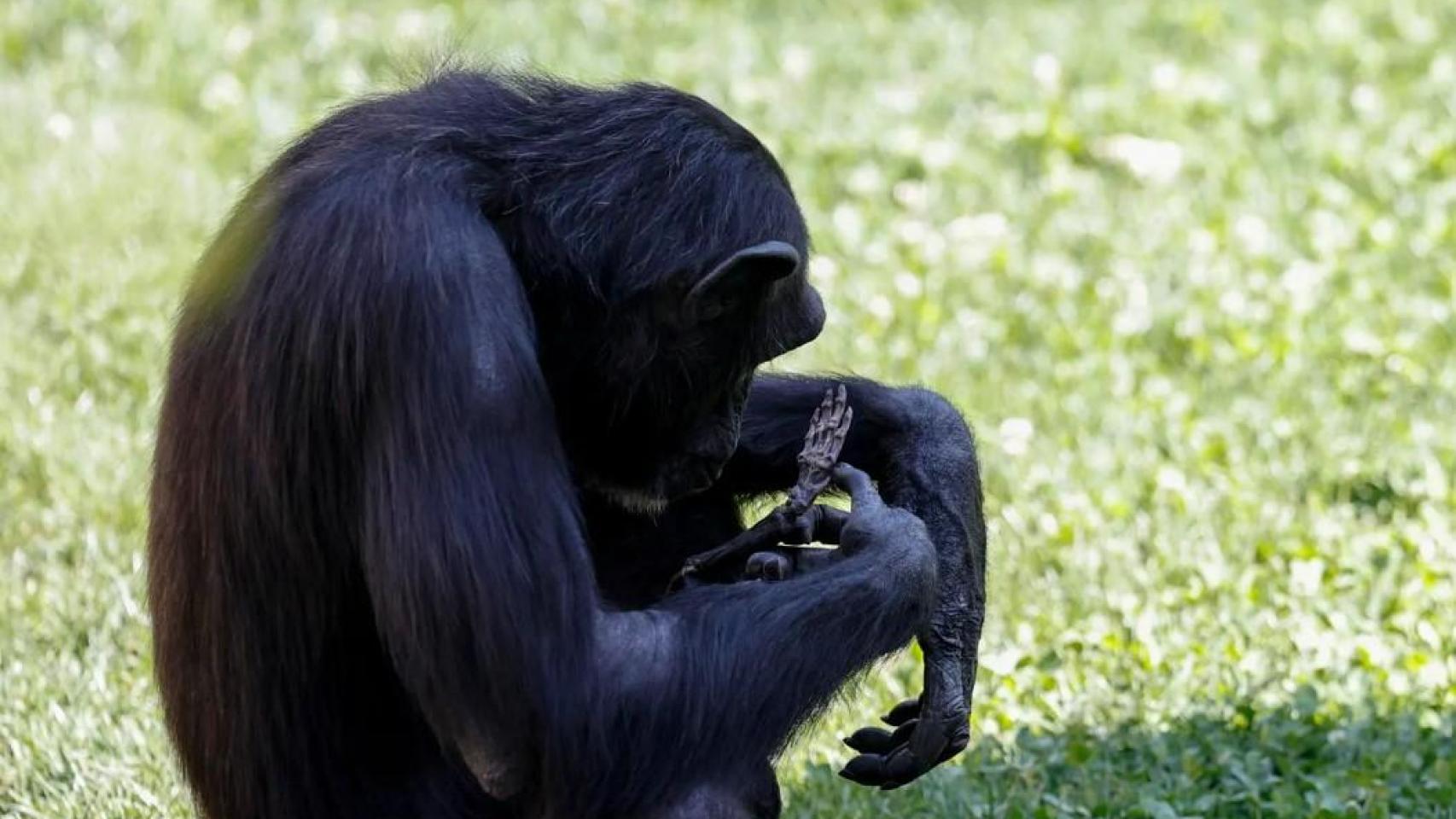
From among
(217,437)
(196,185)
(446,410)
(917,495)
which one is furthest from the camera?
(196,185)

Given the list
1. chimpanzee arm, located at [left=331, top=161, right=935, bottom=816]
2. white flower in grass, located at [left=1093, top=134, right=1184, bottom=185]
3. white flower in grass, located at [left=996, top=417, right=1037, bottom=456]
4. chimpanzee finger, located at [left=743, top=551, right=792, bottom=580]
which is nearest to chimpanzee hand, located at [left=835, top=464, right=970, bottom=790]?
chimpanzee finger, located at [left=743, top=551, right=792, bottom=580]

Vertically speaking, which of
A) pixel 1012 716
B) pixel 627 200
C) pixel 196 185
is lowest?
pixel 1012 716

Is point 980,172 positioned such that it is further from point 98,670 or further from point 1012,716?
point 98,670

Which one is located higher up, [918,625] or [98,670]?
[918,625]

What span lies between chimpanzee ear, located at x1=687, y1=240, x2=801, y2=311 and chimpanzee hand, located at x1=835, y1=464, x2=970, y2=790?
1.54 feet

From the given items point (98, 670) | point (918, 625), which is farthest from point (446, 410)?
point (98, 670)

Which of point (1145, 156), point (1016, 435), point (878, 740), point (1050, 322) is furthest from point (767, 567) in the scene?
point (1145, 156)

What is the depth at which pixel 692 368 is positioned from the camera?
13.9 feet

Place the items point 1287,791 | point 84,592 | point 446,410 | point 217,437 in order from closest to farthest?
point 446,410 → point 217,437 → point 1287,791 → point 84,592

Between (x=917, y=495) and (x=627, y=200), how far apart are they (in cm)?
103

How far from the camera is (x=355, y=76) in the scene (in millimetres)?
9992

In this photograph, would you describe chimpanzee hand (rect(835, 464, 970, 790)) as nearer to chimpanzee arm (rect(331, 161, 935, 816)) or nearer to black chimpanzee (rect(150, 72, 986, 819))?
black chimpanzee (rect(150, 72, 986, 819))

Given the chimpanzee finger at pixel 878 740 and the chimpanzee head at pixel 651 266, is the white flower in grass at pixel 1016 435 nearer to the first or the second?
the chimpanzee finger at pixel 878 740

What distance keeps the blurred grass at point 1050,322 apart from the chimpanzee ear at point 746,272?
1.03m
